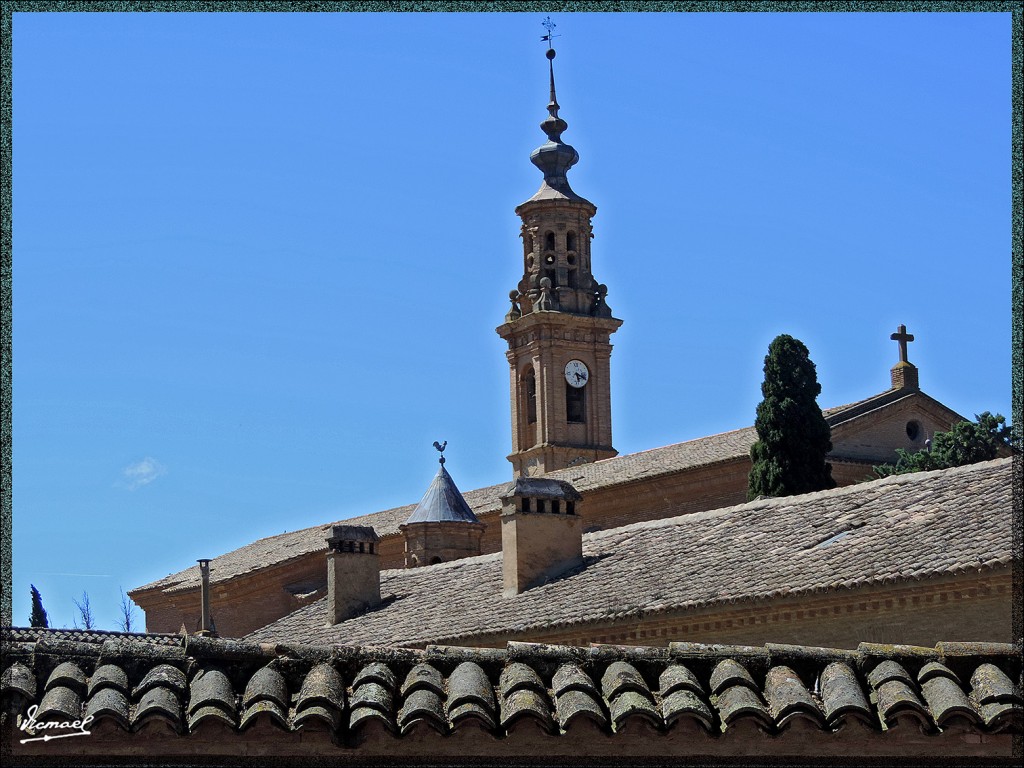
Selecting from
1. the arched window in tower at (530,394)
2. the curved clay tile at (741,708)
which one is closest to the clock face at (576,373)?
the arched window in tower at (530,394)

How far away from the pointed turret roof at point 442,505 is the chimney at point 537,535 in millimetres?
13120

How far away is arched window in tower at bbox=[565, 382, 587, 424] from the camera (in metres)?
55.1

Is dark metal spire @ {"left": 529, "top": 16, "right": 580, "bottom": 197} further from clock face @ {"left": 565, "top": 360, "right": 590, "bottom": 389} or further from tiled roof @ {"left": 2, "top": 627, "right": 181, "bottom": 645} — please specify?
tiled roof @ {"left": 2, "top": 627, "right": 181, "bottom": 645}

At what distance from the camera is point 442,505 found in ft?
128

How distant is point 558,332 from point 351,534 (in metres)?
26.7

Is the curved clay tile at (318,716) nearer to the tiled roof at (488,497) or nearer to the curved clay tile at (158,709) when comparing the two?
the curved clay tile at (158,709)

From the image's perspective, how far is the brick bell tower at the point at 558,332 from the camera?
2137 inches

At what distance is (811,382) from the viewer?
112 ft

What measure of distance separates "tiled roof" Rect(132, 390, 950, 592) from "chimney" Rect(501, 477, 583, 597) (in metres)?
12.3

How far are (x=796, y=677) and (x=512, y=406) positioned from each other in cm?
4751

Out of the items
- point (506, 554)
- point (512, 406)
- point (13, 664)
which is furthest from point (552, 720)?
point (512, 406)

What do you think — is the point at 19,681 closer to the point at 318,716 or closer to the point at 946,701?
the point at 318,716

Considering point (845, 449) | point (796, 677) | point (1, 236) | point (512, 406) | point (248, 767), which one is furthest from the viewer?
point (512, 406)

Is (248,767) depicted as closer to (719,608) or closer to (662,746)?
(662,746)
